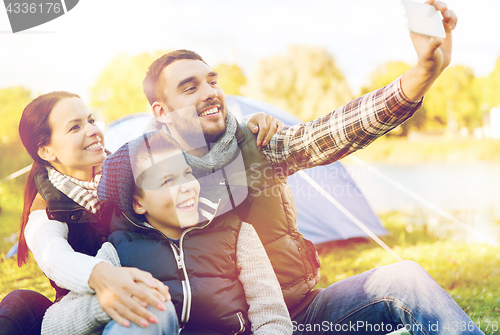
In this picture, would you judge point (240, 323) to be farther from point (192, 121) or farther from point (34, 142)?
point (34, 142)

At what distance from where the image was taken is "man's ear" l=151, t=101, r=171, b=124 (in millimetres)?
1633

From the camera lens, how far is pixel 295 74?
15141mm

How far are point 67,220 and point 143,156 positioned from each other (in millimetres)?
366

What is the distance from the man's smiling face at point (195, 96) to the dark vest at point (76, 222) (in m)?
0.52

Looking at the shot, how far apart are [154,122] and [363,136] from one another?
89cm

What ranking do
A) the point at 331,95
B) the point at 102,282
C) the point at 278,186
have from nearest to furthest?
the point at 102,282 < the point at 278,186 < the point at 331,95

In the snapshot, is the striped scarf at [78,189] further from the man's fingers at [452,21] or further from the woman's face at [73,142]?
the man's fingers at [452,21]

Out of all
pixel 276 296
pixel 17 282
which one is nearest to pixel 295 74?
pixel 17 282

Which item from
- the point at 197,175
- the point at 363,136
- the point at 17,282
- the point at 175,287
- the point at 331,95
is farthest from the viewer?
the point at 331,95

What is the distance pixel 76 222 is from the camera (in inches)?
51.0

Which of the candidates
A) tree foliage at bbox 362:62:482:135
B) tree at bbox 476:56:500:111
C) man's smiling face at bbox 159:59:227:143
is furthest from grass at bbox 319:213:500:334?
tree at bbox 476:56:500:111

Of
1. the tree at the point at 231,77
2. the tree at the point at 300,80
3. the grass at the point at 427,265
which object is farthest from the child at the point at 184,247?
the tree at the point at 300,80

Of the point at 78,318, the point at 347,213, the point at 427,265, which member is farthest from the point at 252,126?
the point at 427,265

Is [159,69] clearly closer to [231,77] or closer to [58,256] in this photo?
[58,256]
